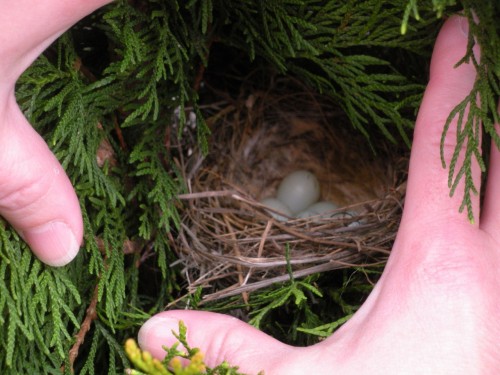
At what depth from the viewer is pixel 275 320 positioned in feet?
4.36

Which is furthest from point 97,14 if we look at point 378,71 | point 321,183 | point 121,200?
point 321,183

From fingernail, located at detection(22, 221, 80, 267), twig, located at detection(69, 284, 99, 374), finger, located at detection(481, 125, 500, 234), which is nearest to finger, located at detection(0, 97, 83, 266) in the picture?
fingernail, located at detection(22, 221, 80, 267)

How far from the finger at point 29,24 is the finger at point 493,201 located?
23.8 inches

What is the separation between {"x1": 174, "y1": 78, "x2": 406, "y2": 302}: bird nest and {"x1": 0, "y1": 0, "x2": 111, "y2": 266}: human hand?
25 cm

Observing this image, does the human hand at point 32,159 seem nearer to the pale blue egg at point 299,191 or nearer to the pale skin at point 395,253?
the pale skin at point 395,253

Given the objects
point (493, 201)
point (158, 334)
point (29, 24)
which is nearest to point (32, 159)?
point (29, 24)

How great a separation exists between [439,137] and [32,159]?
1.91ft

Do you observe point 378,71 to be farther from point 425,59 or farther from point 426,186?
point 426,186

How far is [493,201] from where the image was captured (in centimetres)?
102

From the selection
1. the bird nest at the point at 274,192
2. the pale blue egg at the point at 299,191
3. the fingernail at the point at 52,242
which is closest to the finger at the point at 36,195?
the fingernail at the point at 52,242

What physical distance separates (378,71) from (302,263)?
415 millimetres

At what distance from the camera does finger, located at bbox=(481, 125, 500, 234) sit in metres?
1.01

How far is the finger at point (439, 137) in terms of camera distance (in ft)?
3.25

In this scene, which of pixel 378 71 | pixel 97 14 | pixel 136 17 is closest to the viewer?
pixel 136 17
